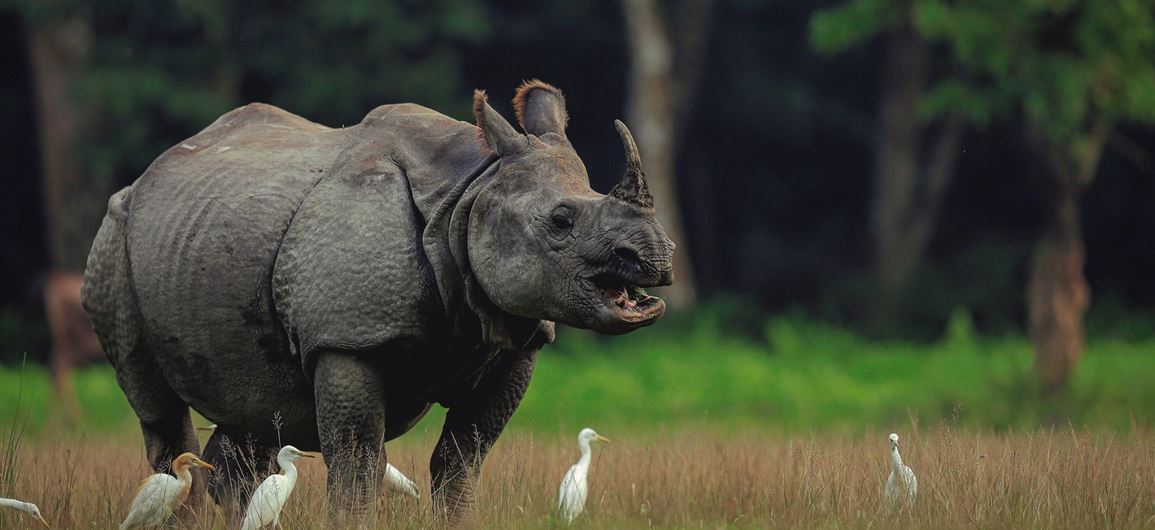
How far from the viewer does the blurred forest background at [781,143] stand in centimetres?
1596

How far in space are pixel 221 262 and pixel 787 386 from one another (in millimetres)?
10952

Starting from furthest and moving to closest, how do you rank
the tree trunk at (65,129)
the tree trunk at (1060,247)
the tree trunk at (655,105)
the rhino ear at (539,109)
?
the tree trunk at (655,105)
the tree trunk at (65,129)
the tree trunk at (1060,247)
the rhino ear at (539,109)

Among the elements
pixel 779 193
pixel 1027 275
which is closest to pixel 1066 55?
pixel 1027 275

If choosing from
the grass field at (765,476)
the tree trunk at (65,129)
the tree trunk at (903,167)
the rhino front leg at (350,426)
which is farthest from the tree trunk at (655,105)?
the rhino front leg at (350,426)

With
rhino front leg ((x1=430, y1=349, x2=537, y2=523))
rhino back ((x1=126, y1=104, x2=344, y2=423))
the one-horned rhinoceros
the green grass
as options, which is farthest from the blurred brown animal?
rhino front leg ((x1=430, y1=349, x2=537, y2=523))

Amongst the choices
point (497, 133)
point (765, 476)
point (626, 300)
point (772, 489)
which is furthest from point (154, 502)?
point (765, 476)

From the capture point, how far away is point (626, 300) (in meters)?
6.12

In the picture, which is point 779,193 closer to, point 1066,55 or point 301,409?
point 1066,55

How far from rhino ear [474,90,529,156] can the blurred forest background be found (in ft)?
31.0

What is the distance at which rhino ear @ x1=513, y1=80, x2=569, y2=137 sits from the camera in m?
6.79

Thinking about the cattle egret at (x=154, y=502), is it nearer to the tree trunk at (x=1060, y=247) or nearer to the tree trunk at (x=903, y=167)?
the tree trunk at (x=1060, y=247)

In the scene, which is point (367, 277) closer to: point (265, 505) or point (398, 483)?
point (265, 505)

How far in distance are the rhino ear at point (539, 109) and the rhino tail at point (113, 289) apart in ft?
6.09

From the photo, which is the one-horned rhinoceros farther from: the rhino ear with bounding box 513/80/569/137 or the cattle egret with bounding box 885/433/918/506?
the cattle egret with bounding box 885/433/918/506
